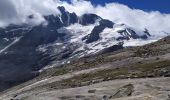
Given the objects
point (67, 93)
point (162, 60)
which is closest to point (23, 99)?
point (67, 93)

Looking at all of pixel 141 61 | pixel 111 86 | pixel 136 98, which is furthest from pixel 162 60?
pixel 136 98

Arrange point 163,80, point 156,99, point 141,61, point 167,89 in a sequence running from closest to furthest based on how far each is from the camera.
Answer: point 156,99, point 167,89, point 163,80, point 141,61

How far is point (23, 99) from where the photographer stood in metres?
106

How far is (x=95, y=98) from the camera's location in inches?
3465

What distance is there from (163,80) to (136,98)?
2779 cm

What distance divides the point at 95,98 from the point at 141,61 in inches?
3210

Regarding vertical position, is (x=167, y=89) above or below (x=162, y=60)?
below

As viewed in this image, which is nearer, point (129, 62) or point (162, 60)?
point (162, 60)

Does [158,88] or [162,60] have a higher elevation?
[162,60]

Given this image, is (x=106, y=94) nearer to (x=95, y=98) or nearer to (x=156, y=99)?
(x=95, y=98)

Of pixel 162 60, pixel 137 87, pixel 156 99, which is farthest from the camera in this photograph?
pixel 162 60

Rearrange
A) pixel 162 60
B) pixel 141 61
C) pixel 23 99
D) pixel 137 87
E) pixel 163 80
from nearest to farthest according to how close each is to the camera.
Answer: pixel 137 87, pixel 163 80, pixel 23 99, pixel 162 60, pixel 141 61

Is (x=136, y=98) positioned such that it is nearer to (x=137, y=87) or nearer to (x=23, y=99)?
(x=137, y=87)

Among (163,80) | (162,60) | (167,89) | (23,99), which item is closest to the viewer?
(167,89)
